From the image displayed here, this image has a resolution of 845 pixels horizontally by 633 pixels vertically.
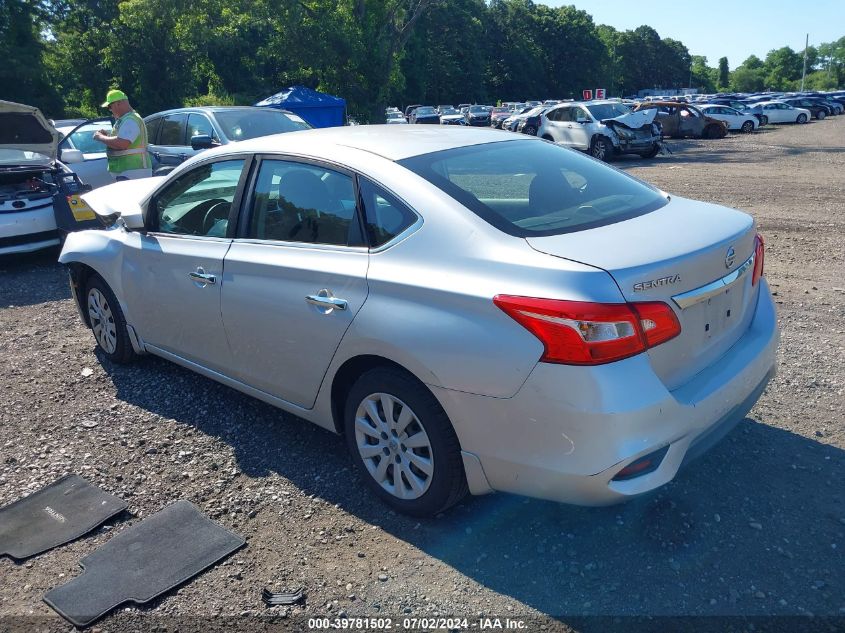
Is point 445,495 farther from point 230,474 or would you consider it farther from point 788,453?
point 788,453

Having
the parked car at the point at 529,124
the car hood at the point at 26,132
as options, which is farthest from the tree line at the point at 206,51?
the car hood at the point at 26,132

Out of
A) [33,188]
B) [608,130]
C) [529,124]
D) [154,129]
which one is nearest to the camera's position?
[33,188]

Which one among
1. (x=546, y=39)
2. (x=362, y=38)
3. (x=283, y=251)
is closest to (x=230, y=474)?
(x=283, y=251)

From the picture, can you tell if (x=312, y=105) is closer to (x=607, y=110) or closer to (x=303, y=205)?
(x=607, y=110)

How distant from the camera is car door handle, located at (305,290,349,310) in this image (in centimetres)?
323

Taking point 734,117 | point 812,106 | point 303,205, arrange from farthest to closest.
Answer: point 812,106 < point 734,117 < point 303,205

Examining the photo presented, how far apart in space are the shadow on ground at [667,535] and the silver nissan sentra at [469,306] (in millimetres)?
285

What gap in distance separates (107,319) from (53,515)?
6.35ft

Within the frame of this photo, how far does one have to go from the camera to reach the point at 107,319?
514 centimetres

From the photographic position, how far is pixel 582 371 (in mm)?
2578

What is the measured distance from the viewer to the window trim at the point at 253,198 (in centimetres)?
336

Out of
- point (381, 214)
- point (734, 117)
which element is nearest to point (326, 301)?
point (381, 214)

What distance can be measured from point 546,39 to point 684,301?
10289 centimetres

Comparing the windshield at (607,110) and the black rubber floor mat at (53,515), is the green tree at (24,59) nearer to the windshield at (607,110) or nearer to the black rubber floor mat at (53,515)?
the windshield at (607,110)
